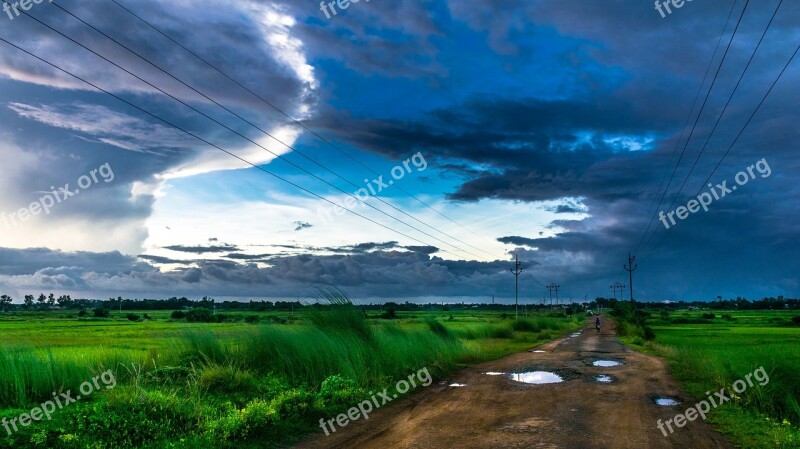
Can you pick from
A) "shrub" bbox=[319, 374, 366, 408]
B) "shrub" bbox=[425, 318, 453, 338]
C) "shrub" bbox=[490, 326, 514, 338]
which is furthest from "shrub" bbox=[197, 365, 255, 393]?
"shrub" bbox=[490, 326, 514, 338]

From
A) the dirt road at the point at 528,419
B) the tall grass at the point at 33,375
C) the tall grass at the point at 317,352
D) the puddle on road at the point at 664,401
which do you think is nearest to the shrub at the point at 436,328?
the tall grass at the point at 317,352

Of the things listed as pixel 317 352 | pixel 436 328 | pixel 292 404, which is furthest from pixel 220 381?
pixel 436 328

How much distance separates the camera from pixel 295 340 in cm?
1394

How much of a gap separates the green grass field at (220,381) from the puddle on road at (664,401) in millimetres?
6669

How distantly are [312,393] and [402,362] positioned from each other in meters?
5.07

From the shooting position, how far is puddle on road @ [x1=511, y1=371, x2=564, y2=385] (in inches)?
610

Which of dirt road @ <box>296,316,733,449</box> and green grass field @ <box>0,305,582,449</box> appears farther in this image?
dirt road @ <box>296,316,733,449</box>

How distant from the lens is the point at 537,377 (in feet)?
54.0

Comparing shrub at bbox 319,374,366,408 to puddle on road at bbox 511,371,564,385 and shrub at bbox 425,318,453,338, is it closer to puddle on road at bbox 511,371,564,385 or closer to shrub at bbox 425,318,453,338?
puddle on road at bbox 511,371,564,385

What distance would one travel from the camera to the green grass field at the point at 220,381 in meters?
7.89

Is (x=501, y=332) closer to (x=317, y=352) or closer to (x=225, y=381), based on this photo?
(x=317, y=352)

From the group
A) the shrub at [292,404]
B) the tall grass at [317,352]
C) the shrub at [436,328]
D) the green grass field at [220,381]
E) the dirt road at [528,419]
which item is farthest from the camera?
the shrub at [436,328]

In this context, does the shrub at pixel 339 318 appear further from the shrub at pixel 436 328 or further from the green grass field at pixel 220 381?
the shrub at pixel 436 328

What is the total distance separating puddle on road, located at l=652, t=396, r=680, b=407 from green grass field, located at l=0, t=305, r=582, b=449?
21.9 feet
